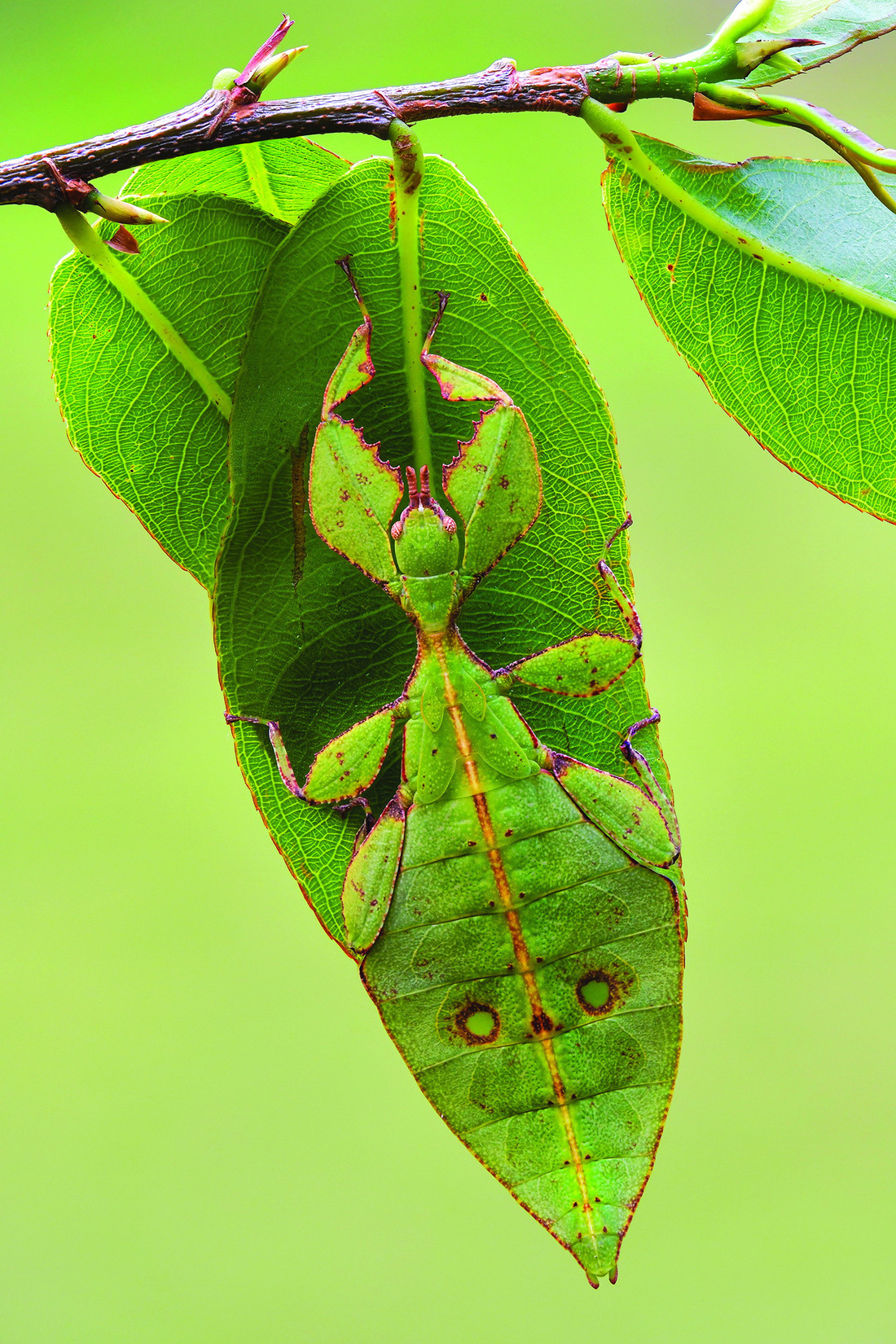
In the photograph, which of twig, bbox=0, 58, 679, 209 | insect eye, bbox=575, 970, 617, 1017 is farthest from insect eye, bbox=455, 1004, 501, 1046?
twig, bbox=0, 58, 679, 209

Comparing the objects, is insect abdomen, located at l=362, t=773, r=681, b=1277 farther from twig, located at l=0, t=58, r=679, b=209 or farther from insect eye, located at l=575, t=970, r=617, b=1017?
twig, located at l=0, t=58, r=679, b=209

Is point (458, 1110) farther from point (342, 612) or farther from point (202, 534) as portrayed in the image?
point (202, 534)

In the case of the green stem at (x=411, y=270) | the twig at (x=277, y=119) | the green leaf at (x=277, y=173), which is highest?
the green leaf at (x=277, y=173)

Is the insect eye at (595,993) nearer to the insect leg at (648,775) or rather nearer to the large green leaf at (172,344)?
the insect leg at (648,775)

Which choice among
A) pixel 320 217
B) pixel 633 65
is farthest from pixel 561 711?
pixel 633 65

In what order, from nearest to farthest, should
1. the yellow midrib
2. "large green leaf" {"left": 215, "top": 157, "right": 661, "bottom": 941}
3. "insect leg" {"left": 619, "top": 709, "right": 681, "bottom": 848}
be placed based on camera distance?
1. "large green leaf" {"left": 215, "top": 157, "right": 661, "bottom": 941}
2. the yellow midrib
3. "insect leg" {"left": 619, "top": 709, "right": 681, "bottom": 848}

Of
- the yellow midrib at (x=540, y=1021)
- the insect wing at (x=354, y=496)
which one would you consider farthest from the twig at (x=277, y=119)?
the yellow midrib at (x=540, y=1021)
